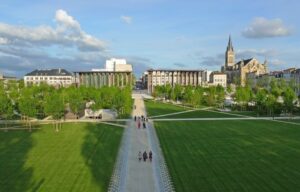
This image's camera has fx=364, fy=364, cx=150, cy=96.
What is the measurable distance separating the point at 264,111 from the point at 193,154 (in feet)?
131

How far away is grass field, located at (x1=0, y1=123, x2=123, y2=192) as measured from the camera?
25.1m

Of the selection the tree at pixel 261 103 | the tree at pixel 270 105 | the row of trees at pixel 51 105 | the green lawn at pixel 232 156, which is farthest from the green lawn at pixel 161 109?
the green lawn at pixel 232 156

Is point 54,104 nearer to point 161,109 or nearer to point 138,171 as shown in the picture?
point 138,171

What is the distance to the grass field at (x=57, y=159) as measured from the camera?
2509 cm

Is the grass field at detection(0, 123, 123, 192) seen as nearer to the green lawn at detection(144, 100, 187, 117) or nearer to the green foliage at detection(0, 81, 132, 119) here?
the green foliage at detection(0, 81, 132, 119)

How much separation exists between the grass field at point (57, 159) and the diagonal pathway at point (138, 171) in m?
0.82

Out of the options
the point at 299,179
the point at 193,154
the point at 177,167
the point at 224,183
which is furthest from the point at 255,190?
the point at 193,154

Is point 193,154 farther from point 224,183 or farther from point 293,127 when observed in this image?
point 293,127

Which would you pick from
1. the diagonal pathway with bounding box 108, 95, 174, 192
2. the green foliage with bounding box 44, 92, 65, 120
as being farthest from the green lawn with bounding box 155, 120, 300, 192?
the green foliage with bounding box 44, 92, 65, 120

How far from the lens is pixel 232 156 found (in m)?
33.0

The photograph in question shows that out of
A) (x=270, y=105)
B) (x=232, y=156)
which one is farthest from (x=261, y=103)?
(x=232, y=156)

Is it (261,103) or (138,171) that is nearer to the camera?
(138,171)

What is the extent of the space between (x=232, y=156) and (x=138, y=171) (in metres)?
9.68

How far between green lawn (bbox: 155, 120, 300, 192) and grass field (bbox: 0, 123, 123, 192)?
18.8 feet
